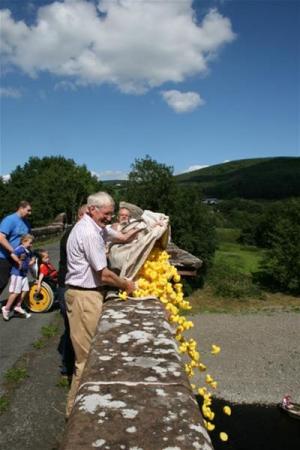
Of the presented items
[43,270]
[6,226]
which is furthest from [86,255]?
[43,270]

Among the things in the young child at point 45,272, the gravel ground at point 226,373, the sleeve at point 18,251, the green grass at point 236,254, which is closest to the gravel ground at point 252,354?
the gravel ground at point 226,373

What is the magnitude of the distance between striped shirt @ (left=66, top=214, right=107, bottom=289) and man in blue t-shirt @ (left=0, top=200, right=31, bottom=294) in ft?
14.4

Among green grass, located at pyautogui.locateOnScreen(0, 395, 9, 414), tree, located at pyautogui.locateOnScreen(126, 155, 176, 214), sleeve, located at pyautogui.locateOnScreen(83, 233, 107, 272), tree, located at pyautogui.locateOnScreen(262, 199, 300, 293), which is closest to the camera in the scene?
sleeve, located at pyautogui.locateOnScreen(83, 233, 107, 272)

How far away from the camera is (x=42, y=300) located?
956 centimetres

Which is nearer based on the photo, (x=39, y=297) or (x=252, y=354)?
(x=39, y=297)

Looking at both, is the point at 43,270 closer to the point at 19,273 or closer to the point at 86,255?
the point at 19,273

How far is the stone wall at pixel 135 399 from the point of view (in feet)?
5.43

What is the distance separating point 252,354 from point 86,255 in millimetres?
13440

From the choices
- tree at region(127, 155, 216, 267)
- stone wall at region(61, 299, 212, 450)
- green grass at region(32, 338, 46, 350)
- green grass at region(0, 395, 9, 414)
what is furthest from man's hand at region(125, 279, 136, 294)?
tree at region(127, 155, 216, 267)

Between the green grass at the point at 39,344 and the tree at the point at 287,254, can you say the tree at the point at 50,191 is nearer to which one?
the tree at the point at 287,254

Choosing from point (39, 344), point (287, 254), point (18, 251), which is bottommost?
point (287, 254)

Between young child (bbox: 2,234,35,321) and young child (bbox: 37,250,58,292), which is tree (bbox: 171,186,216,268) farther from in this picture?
young child (bbox: 2,234,35,321)

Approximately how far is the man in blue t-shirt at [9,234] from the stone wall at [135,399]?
19.6ft

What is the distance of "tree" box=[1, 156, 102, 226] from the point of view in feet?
144
